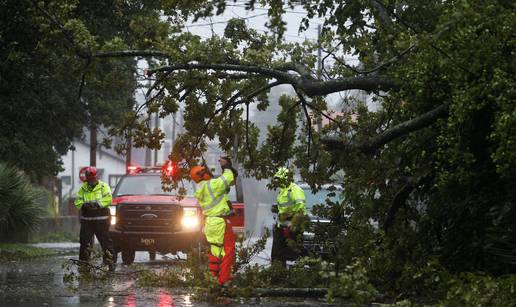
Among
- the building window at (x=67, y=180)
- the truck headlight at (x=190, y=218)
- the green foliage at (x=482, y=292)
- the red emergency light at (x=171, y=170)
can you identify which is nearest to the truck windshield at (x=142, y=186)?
the truck headlight at (x=190, y=218)

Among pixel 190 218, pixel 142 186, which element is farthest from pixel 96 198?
pixel 142 186

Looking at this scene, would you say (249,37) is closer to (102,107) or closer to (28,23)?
(28,23)

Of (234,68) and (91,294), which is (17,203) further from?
(234,68)

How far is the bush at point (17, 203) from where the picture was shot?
23.3 m

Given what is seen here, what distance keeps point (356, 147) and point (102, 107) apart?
1917 centimetres

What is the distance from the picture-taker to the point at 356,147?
11.8 meters

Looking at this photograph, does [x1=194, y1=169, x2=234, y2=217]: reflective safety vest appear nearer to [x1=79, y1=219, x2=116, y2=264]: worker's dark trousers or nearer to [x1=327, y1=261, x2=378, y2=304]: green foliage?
[x1=327, y1=261, x2=378, y2=304]: green foliage

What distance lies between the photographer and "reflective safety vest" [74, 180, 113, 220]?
57.7 feet

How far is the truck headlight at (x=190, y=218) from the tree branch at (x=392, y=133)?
7.57m

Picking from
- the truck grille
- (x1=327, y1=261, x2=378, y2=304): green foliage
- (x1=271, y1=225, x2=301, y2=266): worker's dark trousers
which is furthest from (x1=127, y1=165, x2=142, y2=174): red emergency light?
(x1=327, y1=261, x2=378, y2=304): green foliage

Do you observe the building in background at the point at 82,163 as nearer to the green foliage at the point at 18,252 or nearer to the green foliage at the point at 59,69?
the green foliage at the point at 59,69

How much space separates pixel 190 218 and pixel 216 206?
20.1 feet

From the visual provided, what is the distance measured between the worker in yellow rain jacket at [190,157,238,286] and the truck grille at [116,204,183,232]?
5.90 meters

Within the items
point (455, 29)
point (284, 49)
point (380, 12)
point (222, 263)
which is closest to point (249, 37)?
point (284, 49)
